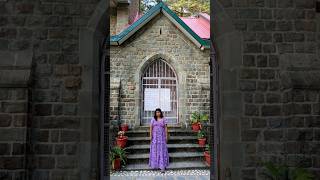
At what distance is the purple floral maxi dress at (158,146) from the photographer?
9.18 metres

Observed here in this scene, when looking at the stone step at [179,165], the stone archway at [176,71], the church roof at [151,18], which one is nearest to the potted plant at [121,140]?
the stone step at [179,165]

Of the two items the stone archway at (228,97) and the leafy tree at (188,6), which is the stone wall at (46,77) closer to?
the stone archway at (228,97)

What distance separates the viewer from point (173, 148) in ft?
35.1

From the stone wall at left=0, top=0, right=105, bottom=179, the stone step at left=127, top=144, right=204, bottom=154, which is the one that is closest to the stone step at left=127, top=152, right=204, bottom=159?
the stone step at left=127, top=144, right=204, bottom=154

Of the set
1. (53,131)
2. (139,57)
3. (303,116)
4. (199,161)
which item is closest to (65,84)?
(53,131)

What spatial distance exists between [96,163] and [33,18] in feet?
7.61

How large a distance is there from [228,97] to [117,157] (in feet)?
19.0

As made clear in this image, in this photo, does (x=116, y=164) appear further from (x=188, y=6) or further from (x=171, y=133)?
(x=188, y=6)

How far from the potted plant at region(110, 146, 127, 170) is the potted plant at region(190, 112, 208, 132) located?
3321 mm

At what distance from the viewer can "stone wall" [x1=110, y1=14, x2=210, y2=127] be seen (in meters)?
12.5

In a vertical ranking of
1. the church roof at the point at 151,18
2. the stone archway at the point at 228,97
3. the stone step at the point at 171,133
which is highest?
the church roof at the point at 151,18

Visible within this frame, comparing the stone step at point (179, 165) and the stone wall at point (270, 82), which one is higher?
the stone wall at point (270, 82)

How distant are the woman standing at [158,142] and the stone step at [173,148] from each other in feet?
3.87

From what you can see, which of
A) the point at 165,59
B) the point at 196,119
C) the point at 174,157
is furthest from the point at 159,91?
the point at 174,157
